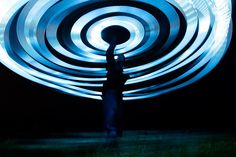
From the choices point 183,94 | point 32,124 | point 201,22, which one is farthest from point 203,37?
point 32,124

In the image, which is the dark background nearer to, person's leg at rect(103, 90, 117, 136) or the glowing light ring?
the glowing light ring

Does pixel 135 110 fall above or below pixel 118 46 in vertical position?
below

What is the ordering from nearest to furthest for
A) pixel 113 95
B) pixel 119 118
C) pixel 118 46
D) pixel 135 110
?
pixel 113 95 < pixel 119 118 < pixel 118 46 < pixel 135 110

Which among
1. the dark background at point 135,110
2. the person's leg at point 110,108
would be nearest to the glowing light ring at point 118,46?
the dark background at point 135,110

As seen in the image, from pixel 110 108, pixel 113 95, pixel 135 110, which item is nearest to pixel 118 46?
pixel 113 95

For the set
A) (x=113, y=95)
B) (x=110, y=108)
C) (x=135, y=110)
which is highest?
(x=135, y=110)

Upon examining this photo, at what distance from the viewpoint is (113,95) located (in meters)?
7.19

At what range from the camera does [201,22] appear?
289 inches

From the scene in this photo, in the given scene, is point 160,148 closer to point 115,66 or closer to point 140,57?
point 115,66

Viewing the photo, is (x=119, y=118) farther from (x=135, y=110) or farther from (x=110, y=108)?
(x=135, y=110)

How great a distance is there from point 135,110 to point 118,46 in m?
2.60

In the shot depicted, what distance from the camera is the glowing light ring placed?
281 inches

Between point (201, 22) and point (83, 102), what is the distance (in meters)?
4.56

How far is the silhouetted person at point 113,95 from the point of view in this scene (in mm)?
7129
